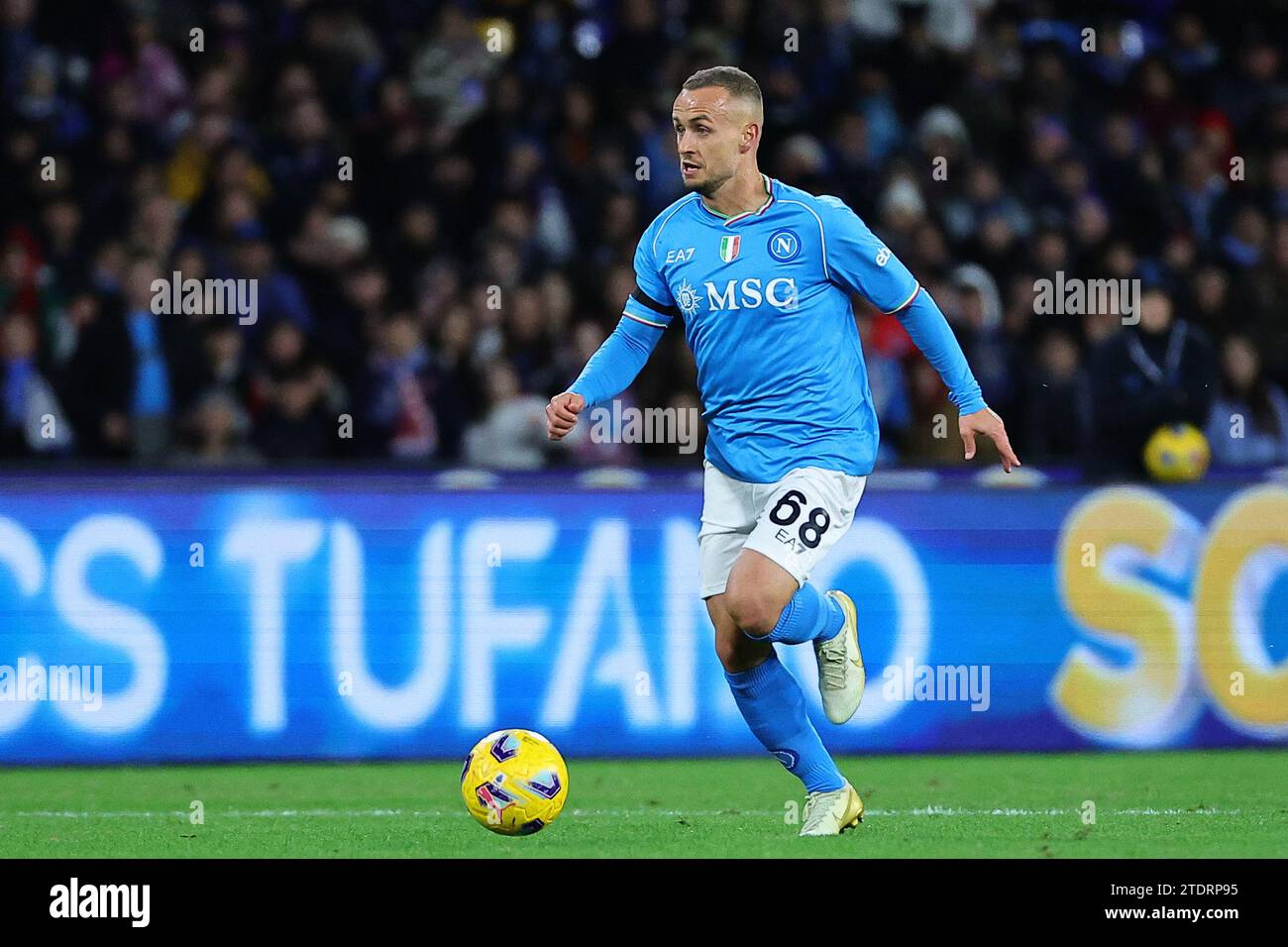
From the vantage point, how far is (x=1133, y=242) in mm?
12234

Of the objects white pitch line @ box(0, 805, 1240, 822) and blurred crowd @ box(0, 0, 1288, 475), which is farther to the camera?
blurred crowd @ box(0, 0, 1288, 475)

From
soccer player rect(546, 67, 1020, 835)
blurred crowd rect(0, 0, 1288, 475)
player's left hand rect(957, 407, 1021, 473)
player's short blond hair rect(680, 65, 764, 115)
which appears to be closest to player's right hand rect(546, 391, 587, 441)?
soccer player rect(546, 67, 1020, 835)

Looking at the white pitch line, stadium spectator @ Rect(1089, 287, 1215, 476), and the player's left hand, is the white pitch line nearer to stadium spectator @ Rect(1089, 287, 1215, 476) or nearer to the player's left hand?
the player's left hand

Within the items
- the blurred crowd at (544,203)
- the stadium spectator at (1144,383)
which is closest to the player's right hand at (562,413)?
the blurred crowd at (544,203)

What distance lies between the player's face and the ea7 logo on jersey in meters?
0.32

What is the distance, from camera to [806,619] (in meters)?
6.61

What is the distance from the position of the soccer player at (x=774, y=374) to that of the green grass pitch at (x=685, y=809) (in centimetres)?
53

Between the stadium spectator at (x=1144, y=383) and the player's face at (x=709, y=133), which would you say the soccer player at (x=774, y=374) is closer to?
the player's face at (x=709, y=133)

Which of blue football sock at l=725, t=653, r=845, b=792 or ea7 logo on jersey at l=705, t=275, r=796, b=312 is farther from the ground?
ea7 logo on jersey at l=705, t=275, r=796, b=312

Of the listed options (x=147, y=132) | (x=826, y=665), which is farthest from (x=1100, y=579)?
(x=147, y=132)

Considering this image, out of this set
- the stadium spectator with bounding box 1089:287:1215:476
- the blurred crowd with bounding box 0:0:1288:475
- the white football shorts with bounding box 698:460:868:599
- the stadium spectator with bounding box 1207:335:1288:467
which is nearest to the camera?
the white football shorts with bounding box 698:460:868:599

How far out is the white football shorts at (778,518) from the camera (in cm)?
632

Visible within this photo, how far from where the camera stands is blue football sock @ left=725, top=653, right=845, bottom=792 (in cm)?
660

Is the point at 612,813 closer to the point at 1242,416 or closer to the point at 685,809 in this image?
the point at 685,809
